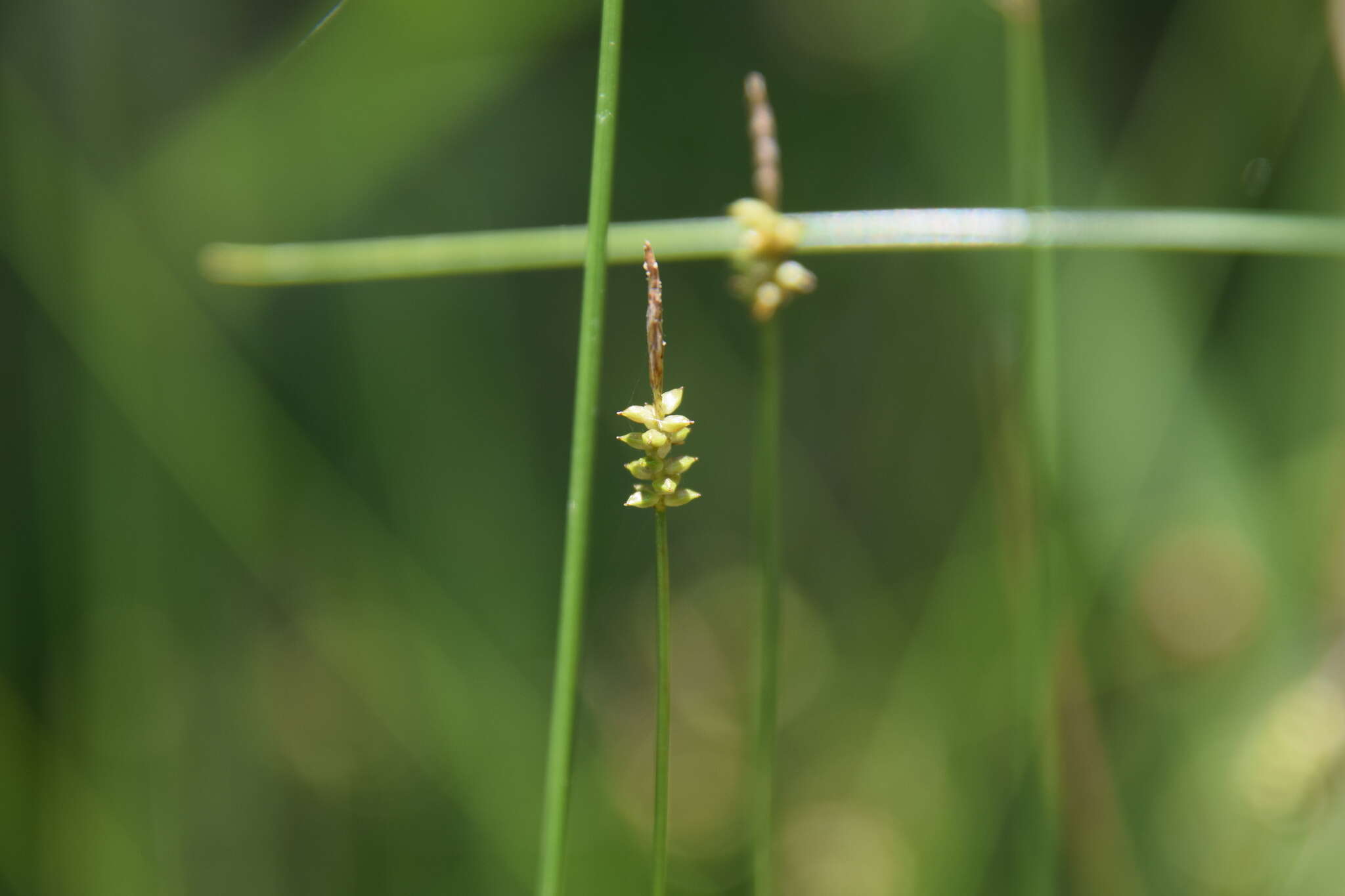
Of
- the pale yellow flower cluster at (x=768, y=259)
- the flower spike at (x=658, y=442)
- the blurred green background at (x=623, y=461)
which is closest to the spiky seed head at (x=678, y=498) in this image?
the flower spike at (x=658, y=442)

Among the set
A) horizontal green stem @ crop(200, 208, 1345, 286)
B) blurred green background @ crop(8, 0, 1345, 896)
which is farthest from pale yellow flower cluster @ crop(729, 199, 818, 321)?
blurred green background @ crop(8, 0, 1345, 896)

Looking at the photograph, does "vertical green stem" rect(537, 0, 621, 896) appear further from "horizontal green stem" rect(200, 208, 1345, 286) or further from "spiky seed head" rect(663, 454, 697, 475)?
"horizontal green stem" rect(200, 208, 1345, 286)

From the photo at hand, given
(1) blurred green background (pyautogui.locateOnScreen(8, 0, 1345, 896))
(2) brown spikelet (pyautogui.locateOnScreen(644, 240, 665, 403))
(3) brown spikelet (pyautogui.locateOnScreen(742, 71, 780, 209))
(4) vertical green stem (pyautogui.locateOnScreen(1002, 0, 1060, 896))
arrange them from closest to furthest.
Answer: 1. (2) brown spikelet (pyautogui.locateOnScreen(644, 240, 665, 403))
2. (3) brown spikelet (pyautogui.locateOnScreen(742, 71, 780, 209))
3. (4) vertical green stem (pyautogui.locateOnScreen(1002, 0, 1060, 896))
4. (1) blurred green background (pyautogui.locateOnScreen(8, 0, 1345, 896))

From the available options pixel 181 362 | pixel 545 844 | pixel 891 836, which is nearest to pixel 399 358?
pixel 181 362

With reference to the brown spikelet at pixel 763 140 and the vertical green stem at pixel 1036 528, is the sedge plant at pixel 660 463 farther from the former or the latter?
the vertical green stem at pixel 1036 528

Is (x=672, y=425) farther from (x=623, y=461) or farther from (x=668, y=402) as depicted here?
(x=623, y=461)

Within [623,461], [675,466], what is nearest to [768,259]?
[675,466]

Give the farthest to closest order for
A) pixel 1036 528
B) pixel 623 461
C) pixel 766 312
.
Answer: pixel 623 461, pixel 1036 528, pixel 766 312
